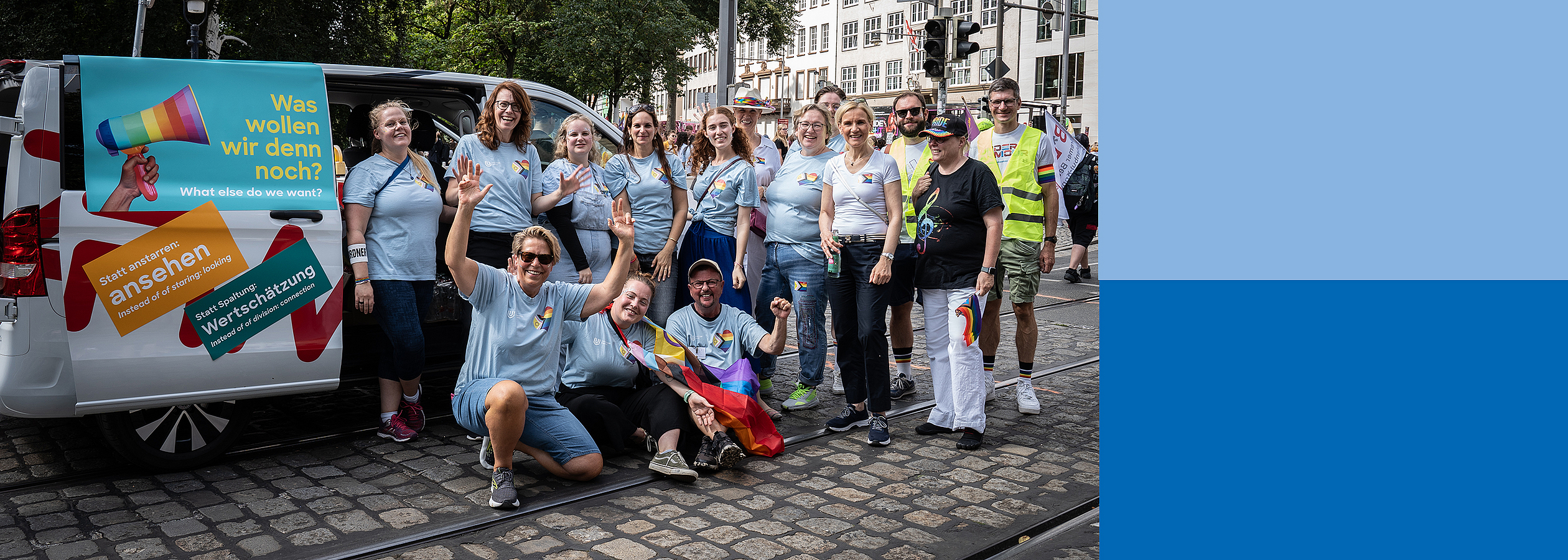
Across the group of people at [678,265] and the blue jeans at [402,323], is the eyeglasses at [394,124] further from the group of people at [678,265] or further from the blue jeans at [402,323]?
the blue jeans at [402,323]

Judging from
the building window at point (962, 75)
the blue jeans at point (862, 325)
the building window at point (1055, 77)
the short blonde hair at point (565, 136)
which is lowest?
the blue jeans at point (862, 325)

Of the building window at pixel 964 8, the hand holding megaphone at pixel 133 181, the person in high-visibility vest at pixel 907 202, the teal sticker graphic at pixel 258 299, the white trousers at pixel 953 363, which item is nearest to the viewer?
the hand holding megaphone at pixel 133 181

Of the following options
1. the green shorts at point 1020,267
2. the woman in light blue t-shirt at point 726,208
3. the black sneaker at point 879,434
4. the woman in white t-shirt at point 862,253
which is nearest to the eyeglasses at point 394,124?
the woman in light blue t-shirt at point 726,208

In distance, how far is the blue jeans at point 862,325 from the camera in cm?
553

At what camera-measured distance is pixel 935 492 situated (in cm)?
464

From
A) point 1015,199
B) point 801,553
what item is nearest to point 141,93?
point 801,553

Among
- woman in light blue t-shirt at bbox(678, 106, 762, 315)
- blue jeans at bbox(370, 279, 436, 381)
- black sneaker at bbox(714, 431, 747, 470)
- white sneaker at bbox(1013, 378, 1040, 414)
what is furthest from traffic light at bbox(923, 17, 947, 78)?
black sneaker at bbox(714, 431, 747, 470)

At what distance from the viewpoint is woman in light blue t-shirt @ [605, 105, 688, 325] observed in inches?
235

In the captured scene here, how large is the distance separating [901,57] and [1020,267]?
5143cm

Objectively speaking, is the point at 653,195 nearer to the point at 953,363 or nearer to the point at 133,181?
the point at 953,363

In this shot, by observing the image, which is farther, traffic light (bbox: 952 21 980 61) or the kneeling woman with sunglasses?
traffic light (bbox: 952 21 980 61)

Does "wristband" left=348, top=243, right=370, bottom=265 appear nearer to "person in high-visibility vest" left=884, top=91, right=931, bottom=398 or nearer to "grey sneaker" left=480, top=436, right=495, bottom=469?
"grey sneaker" left=480, top=436, right=495, bottom=469

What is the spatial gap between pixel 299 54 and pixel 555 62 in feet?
28.1

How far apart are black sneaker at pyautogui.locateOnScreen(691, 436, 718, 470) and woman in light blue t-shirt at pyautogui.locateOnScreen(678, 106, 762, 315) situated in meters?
1.20
